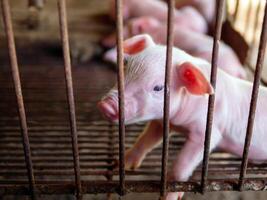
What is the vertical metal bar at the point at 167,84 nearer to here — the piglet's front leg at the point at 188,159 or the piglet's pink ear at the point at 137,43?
the piglet's front leg at the point at 188,159

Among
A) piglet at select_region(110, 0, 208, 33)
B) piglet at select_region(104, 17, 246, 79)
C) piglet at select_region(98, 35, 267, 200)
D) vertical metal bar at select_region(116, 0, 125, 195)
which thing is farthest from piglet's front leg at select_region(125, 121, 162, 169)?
piglet at select_region(110, 0, 208, 33)

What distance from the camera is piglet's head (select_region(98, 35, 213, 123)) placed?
0.94 meters

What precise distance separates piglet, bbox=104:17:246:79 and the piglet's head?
2.36ft

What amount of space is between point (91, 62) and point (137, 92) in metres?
1.12

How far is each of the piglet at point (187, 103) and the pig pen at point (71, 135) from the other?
0.05 m

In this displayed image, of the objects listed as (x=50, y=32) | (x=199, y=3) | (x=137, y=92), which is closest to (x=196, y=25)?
(x=199, y=3)

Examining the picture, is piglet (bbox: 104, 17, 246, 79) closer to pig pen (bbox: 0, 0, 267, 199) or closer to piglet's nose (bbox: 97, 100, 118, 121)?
pig pen (bbox: 0, 0, 267, 199)

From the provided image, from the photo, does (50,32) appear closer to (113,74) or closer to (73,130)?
(113,74)

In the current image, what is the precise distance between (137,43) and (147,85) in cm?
19

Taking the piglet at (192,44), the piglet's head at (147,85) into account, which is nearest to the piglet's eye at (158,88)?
the piglet's head at (147,85)

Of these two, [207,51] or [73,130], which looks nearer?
[73,130]

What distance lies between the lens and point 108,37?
225cm

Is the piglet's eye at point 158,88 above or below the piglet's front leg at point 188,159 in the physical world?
above

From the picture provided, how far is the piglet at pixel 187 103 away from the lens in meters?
0.97
